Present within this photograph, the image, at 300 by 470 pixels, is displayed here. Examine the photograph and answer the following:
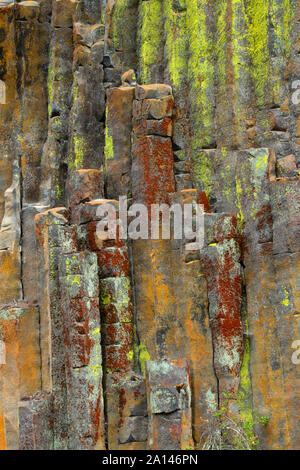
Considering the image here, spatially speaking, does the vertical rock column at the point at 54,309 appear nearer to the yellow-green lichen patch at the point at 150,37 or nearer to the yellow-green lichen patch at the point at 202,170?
the yellow-green lichen patch at the point at 202,170

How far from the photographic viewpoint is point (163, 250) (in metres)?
14.7

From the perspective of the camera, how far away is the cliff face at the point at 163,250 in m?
13.7

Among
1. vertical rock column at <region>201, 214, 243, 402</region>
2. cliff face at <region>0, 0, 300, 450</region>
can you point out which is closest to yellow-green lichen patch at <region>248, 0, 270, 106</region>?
cliff face at <region>0, 0, 300, 450</region>

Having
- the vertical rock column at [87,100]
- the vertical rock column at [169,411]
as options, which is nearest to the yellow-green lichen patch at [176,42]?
the vertical rock column at [87,100]

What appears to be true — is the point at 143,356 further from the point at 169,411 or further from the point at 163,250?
the point at 163,250

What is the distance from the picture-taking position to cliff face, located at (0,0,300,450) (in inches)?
540

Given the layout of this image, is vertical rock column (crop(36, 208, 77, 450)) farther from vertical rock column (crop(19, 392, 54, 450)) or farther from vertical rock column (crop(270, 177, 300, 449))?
vertical rock column (crop(270, 177, 300, 449))

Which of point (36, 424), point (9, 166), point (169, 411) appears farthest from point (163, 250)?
point (9, 166)

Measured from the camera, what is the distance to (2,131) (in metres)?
17.3

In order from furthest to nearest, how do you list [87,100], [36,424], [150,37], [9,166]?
1. [9,166]
2. [87,100]
3. [150,37]
4. [36,424]
